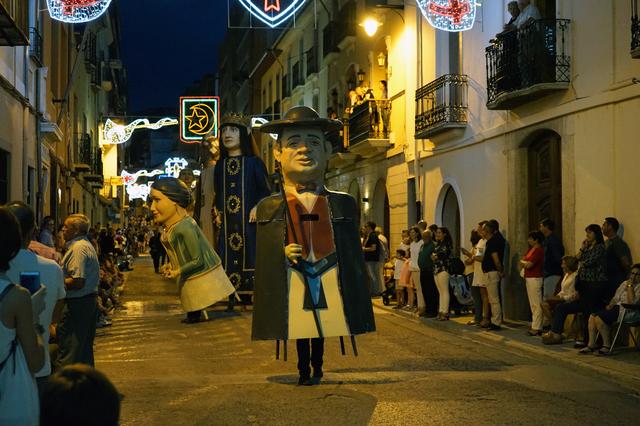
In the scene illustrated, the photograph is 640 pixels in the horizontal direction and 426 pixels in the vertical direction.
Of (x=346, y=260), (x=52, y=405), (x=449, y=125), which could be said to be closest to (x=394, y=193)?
(x=449, y=125)

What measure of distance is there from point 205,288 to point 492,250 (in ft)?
14.6

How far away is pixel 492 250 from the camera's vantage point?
1355 centimetres

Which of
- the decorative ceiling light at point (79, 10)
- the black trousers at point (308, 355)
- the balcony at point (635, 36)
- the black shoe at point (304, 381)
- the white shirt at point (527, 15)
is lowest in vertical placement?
the black shoe at point (304, 381)

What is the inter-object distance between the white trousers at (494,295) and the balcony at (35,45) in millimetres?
10540

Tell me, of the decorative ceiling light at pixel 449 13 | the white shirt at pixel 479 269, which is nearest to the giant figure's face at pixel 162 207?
the white shirt at pixel 479 269

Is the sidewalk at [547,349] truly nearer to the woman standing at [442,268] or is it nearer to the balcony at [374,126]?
the woman standing at [442,268]

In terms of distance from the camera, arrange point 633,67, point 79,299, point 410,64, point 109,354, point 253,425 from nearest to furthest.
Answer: point 253,425, point 79,299, point 109,354, point 633,67, point 410,64

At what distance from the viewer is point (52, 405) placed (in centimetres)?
228

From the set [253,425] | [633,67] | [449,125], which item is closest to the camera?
[253,425]

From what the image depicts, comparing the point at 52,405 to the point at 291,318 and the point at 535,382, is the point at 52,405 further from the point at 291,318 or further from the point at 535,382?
the point at 535,382

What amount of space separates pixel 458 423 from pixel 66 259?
335cm

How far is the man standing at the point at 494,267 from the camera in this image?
1341 centimetres

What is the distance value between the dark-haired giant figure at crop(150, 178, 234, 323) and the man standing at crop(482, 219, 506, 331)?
4123 mm

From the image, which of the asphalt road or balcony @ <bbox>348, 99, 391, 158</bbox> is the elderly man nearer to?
the asphalt road
